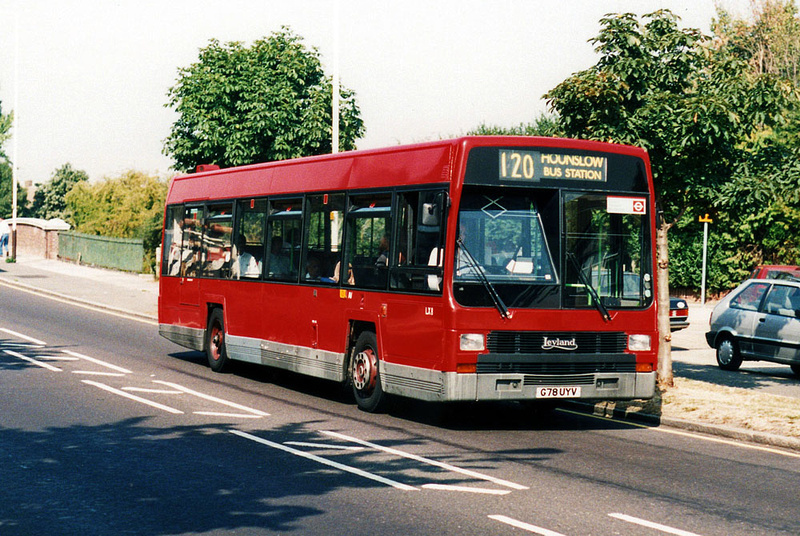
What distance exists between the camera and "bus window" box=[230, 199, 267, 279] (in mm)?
15930

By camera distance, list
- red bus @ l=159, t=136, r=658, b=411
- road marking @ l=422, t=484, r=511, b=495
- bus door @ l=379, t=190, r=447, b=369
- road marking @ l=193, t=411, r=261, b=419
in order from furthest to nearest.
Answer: road marking @ l=193, t=411, r=261, b=419, bus door @ l=379, t=190, r=447, b=369, red bus @ l=159, t=136, r=658, b=411, road marking @ l=422, t=484, r=511, b=495

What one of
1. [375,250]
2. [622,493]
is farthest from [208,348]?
[622,493]

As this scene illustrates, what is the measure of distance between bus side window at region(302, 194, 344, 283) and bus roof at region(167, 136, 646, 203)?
19cm

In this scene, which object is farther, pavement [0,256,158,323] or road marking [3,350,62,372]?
pavement [0,256,158,323]

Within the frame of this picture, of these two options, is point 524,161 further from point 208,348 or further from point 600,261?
point 208,348

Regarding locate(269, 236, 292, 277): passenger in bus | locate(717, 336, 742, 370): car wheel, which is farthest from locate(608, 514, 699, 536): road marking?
locate(717, 336, 742, 370): car wheel

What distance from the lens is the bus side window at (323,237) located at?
1370 cm

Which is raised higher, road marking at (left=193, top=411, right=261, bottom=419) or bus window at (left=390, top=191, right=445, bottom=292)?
bus window at (left=390, top=191, right=445, bottom=292)

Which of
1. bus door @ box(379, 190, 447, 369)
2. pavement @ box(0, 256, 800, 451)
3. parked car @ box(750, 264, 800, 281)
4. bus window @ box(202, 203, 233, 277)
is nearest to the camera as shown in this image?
bus door @ box(379, 190, 447, 369)

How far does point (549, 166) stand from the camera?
11594 mm

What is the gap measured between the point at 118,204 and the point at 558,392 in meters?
54.9

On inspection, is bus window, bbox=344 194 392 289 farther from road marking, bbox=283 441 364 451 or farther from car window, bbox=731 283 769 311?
car window, bbox=731 283 769 311

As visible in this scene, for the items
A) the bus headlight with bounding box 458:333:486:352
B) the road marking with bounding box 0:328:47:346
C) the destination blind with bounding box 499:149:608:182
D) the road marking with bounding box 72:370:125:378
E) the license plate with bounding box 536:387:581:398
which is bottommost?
the road marking with bounding box 72:370:125:378

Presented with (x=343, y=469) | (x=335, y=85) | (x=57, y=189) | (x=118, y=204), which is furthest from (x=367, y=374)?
(x=57, y=189)
